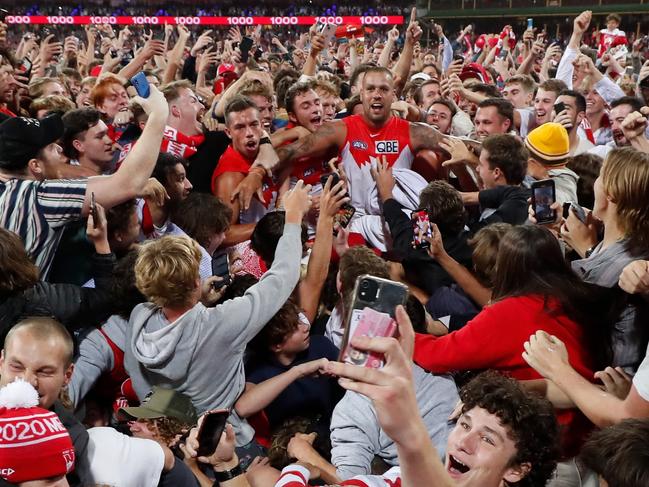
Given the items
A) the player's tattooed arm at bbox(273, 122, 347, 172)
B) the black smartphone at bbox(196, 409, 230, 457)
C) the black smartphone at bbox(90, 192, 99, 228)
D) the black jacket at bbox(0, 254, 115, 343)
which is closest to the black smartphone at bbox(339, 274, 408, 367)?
the black smartphone at bbox(196, 409, 230, 457)

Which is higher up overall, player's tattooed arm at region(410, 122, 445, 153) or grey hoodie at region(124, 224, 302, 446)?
player's tattooed arm at region(410, 122, 445, 153)

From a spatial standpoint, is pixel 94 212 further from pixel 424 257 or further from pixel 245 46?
pixel 245 46

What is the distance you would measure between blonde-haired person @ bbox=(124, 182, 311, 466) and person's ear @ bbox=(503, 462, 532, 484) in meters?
1.11

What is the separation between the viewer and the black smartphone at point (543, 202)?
3.46 metres

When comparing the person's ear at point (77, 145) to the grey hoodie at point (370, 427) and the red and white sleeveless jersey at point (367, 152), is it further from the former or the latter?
the grey hoodie at point (370, 427)

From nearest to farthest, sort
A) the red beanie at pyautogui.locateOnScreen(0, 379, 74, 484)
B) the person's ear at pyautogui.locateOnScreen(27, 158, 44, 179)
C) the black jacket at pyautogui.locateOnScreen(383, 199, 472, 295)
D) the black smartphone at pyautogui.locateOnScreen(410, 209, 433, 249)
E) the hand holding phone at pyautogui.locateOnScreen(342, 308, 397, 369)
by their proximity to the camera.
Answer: the hand holding phone at pyautogui.locateOnScreen(342, 308, 397, 369), the red beanie at pyautogui.locateOnScreen(0, 379, 74, 484), the person's ear at pyautogui.locateOnScreen(27, 158, 44, 179), the black smartphone at pyautogui.locateOnScreen(410, 209, 433, 249), the black jacket at pyautogui.locateOnScreen(383, 199, 472, 295)

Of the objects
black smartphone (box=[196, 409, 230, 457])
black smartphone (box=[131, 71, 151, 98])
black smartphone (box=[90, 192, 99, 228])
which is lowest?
black smartphone (box=[196, 409, 230, 457])

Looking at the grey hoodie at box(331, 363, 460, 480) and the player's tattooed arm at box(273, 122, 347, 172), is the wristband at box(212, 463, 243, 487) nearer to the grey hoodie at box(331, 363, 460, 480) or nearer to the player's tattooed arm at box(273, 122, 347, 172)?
the grey hoodie at box(331, 363, 460, 480)

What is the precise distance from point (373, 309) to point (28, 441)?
940 mm

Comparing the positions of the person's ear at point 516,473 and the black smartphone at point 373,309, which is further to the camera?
the person's ear at point 516,473

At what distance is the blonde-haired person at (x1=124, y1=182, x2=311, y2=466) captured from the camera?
271 cm

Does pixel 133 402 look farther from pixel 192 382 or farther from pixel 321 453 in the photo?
pixel 321 453

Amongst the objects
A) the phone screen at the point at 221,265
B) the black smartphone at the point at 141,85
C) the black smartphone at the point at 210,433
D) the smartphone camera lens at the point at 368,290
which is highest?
the black smartphone at the point at 141,85

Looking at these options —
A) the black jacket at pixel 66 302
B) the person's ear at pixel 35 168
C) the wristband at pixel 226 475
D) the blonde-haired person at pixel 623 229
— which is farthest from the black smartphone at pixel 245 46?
the wristband at pixel 226 475
